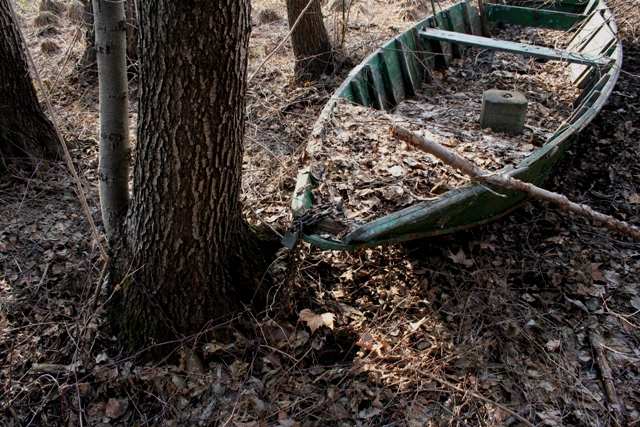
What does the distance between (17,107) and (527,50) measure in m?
5.30

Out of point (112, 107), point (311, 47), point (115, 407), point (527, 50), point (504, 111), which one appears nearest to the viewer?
point (115, 407)

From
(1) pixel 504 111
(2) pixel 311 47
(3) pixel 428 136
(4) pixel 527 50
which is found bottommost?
(3) pixel 428 136

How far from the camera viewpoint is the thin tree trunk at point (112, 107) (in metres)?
2.84

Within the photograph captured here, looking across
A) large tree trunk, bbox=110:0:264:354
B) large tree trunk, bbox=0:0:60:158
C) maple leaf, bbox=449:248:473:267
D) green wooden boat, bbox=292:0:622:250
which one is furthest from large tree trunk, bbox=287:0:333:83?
large tree trunk, bbox=110:0:264:354

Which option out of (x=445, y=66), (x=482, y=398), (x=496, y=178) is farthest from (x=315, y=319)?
(x=445, y=66)

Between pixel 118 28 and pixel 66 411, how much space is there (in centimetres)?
224

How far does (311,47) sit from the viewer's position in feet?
22.0

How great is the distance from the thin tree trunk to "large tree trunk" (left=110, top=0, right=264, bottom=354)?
0.32 metres

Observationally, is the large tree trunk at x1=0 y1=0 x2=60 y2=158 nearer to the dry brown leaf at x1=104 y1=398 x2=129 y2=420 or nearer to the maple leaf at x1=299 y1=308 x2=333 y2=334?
the dry brown leaf at x1=104 y1=398 x2=129 y2=420

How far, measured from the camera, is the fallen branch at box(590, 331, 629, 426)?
120 inches

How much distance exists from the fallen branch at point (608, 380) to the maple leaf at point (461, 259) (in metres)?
1.00

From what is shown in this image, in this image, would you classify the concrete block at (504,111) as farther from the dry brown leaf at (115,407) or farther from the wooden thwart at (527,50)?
A: the dry brown leaf at (115,407)

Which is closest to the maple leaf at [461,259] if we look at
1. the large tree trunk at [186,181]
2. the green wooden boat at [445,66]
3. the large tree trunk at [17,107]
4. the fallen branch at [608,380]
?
the green wooden boat at [445,66]

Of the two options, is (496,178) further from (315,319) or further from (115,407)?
(115,407)
